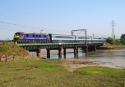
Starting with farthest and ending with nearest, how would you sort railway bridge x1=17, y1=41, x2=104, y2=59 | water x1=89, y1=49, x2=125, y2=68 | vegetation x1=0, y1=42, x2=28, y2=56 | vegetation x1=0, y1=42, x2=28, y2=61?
railway bridge x1=17, y1=41, x2=104, y2=59 → water x1=89, y1=49, x2=125, y2=68 → vegetation x1=0, y1=42, x2=28, y2=56 → vegetation x1=0, y1=42, x2=28, y2=61

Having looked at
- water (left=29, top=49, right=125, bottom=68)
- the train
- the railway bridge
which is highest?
the train

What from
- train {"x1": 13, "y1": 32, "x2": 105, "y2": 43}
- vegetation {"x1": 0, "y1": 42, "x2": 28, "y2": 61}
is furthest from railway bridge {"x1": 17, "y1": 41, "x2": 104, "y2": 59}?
vegetation {"x1": 0, "y1": 42, "x2": 28, "y2": 61}

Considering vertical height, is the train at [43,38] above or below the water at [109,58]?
above

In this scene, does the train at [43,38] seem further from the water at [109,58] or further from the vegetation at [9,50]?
the vegetation at [9,50]

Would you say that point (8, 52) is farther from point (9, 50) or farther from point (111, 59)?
point (111, 59)

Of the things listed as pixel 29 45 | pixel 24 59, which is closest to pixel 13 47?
pixel 24 59

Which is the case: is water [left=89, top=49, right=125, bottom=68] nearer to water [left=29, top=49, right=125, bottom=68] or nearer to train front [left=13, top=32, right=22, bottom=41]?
water [left=29, top=49, right=125, bottom=68]

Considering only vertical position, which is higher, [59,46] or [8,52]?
[8,52]

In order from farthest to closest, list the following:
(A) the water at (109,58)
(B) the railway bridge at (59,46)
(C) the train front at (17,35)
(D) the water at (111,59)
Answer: (C) the train front at (17,35) < (B) the railway bridge at (59,46) < (D) the water at (111,59) < (A) the water at (109,58)

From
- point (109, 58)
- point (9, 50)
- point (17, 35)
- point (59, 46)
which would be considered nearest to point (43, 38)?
point (59, 46)

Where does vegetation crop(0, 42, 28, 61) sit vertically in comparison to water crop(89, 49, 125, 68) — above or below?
above

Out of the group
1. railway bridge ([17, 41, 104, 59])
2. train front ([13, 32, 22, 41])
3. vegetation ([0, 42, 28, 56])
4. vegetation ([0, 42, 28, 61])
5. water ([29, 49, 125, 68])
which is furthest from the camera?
train front ([13, 32, 22, 41])

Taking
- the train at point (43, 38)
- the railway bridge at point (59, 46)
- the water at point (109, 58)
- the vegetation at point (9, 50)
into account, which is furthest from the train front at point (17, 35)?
the vegetation at point (9, 50)

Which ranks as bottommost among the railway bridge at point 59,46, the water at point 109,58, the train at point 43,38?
the water at point 109,58
